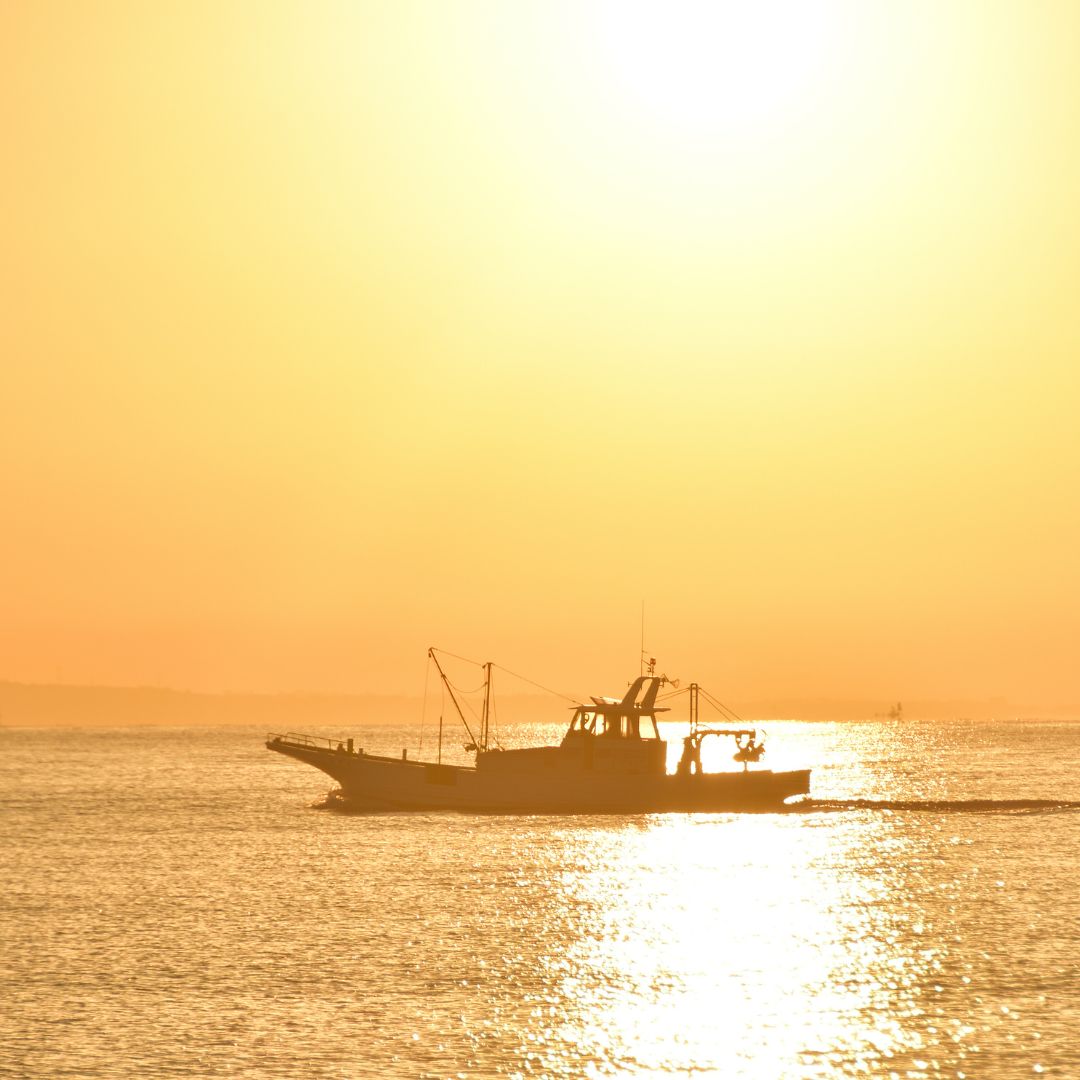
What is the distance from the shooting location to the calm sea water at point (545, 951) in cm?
3155

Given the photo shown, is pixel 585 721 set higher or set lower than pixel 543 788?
higher

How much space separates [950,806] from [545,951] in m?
69.8

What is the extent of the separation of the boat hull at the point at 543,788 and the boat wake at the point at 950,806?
642cm

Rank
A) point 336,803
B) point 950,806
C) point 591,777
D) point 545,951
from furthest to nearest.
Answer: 1. point 336,803
2. point 950,806
3. point 591,777
4. point 545,951

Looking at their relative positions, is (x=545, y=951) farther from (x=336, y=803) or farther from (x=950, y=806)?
(x=950, y=806)

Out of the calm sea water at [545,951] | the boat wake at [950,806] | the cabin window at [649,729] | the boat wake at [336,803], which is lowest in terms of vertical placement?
the calm sea water at [545,951]

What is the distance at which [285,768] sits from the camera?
192 metres

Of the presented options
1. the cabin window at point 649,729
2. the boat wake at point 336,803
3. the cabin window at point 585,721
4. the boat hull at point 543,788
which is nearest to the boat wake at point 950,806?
the boat hull at point 543,788

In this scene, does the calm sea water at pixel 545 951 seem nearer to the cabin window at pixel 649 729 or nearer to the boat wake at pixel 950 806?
the cabin window at pixel 649 729

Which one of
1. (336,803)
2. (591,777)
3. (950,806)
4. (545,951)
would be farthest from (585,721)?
(545,951)

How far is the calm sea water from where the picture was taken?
104ft

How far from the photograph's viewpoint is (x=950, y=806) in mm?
106188

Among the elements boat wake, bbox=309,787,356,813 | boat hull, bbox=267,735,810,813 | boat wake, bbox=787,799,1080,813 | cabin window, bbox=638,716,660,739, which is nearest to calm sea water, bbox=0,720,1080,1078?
boat hull, bbox=267,735,810,813

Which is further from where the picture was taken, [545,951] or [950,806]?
[950,806]
